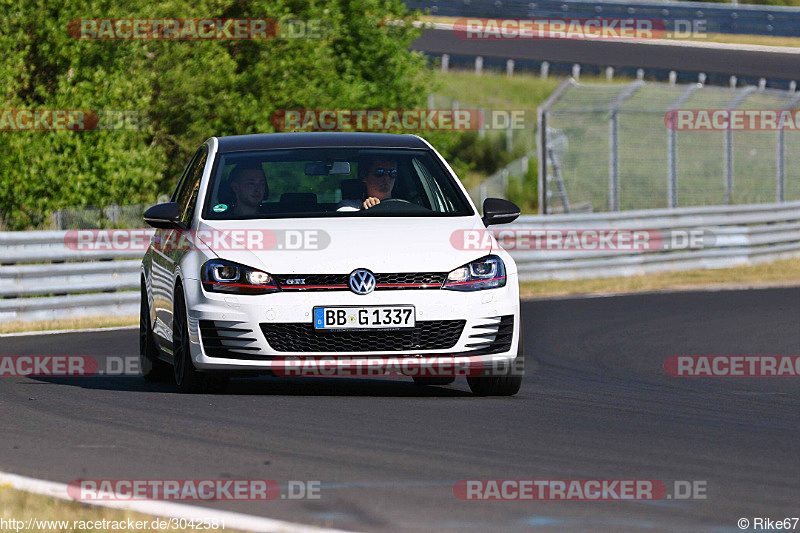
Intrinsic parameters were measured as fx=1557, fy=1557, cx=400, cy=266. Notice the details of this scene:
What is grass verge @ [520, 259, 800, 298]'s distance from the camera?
69.3 ft

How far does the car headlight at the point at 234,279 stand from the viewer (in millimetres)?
8617

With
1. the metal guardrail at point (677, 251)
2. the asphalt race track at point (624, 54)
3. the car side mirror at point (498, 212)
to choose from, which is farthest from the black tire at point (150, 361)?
the asphalt race track at point (624, 54)

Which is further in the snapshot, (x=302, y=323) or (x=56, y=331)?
(x=56, y=331)

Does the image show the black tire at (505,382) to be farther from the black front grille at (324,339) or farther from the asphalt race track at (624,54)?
the asphalt race track at (624,54)

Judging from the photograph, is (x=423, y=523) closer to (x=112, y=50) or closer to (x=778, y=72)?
(x=112, y=50)

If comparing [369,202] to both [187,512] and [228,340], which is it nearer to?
[228,340]

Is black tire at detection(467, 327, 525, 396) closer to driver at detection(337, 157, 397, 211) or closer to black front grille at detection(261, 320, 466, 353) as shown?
black front grille at detection(261, 320, 466, 353)

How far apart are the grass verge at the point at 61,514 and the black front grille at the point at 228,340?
9.80ft

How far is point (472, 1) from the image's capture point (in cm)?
4744

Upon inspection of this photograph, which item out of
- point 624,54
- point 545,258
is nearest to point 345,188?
point 545,258

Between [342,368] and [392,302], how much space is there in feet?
1.54

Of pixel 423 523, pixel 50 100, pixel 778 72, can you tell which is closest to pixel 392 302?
pixel 423 523

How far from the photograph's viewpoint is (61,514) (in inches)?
210

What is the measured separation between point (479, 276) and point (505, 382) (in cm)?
76
